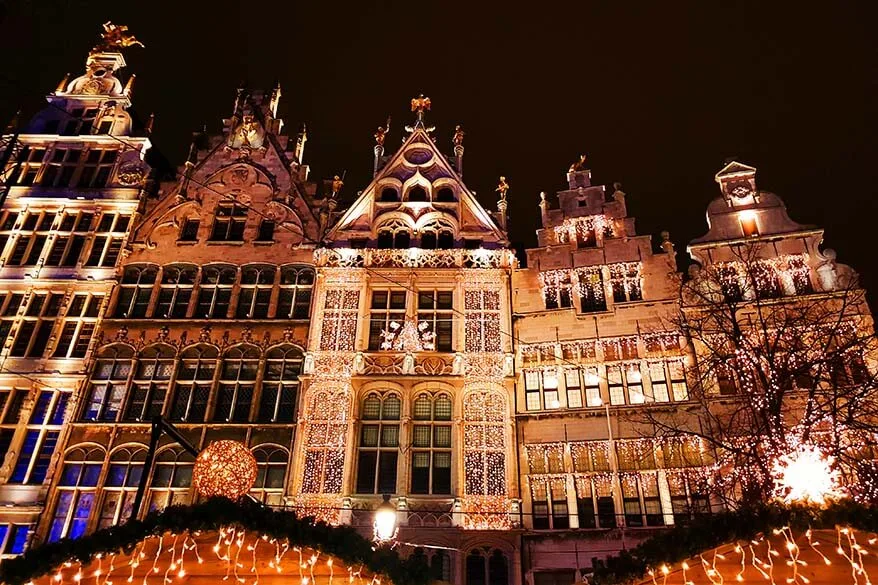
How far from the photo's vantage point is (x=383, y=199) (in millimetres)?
24172

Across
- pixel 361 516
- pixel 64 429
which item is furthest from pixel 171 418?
pixel 361 516

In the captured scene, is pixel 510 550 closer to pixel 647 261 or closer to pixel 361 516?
pixel 361 516

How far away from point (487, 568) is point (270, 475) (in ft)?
21.4

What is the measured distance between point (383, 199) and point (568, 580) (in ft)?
45.1

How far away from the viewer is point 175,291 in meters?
22.4

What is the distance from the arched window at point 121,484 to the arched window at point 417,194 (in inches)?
468

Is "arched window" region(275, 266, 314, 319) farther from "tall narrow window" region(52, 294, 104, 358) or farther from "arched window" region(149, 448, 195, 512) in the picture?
"tall narrow window" region(52, 294, 104, 358)

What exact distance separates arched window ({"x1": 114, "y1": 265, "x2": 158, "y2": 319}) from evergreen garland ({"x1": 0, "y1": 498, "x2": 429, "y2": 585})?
1401 centimetres

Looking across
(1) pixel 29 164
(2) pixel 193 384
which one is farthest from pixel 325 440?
(1) pixel 29 164

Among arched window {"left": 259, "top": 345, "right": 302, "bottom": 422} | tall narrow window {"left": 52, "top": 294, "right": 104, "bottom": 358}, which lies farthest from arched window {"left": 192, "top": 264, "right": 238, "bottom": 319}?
tall narrow window {"left": 52, "top": 294, "right": 104, "bottom": 358}

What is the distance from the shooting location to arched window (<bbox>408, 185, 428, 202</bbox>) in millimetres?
24047

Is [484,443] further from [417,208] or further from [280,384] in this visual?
[417,208]

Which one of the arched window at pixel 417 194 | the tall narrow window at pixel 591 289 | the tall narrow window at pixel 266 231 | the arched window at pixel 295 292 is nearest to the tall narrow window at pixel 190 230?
the tall narrow window at pixel 266 231

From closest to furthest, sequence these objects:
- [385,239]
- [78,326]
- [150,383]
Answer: [150,383], [78,326], [385,239]
